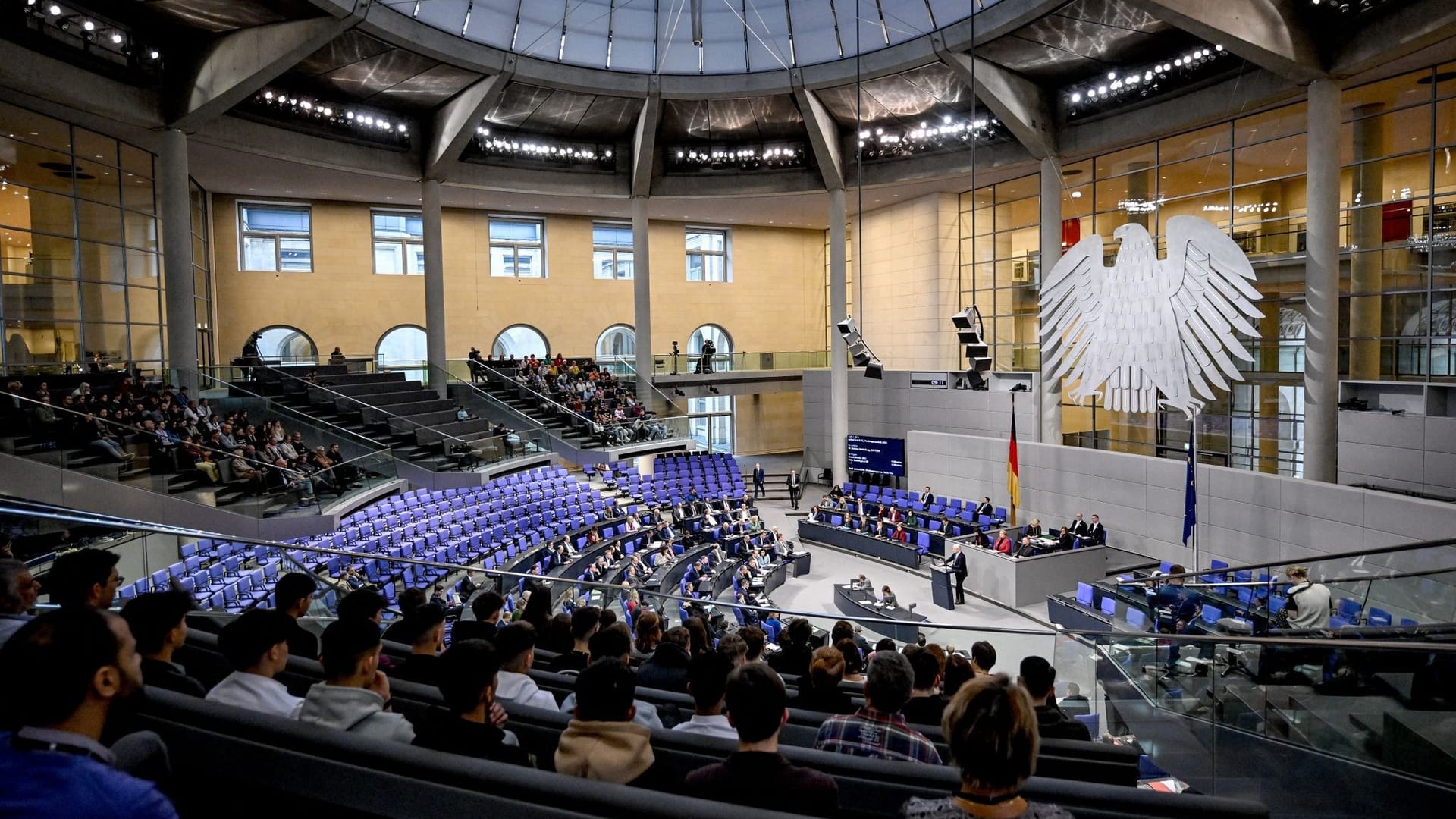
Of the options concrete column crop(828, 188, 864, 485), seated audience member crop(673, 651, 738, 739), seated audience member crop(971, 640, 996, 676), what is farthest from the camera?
concrete column crop(828, 188, 864, 485)

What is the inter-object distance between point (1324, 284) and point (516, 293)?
23241 mm

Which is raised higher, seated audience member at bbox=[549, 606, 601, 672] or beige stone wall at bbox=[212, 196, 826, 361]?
beige stone wall at bbox=[212, 196, 826, 361]

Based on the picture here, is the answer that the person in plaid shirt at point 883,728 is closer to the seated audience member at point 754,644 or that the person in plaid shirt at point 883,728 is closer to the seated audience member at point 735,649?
the seated audience member at point 735,649

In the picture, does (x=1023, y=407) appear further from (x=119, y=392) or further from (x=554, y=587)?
(x=119, y=392)

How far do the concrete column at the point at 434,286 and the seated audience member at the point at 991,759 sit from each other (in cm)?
2329

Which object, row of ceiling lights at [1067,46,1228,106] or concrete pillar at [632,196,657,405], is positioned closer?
row of ceiling lights at [1067,46,1228,106]

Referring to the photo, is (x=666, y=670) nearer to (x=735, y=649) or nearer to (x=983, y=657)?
(x=735, y=649)

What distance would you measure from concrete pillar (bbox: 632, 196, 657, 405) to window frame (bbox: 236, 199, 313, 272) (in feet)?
33.2

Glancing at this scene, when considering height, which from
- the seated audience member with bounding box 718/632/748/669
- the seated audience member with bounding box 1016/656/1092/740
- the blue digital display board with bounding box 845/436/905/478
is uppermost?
the seated audience member with bounding box 718/632/748/669

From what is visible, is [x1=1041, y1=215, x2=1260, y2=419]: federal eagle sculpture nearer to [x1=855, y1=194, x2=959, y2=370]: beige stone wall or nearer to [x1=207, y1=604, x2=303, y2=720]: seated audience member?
[x1=855, y1=194, x2=959, y2=370]: beige stone wall

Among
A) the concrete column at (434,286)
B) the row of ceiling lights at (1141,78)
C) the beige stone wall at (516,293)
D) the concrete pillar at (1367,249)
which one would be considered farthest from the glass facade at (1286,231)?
the concrete column at (434,286)

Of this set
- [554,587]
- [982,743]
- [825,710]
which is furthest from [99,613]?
[554,587]

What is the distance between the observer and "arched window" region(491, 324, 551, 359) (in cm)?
2930

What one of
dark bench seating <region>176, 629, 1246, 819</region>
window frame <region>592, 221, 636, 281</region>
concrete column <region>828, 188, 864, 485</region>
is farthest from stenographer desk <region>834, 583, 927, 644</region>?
window frame <region>592, 221, 636, 281</region>
